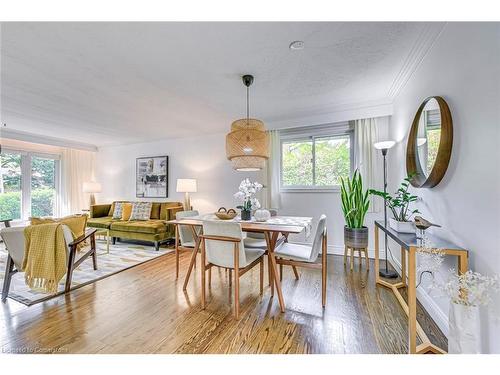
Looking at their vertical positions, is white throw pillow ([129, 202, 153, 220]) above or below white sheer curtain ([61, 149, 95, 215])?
below

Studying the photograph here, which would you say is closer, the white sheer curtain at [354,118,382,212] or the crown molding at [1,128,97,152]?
the white sheer curtain at [354,118,382,212]

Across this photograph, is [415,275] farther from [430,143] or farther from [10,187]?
[10,187]

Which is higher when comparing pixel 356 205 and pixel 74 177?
pixel 74 177

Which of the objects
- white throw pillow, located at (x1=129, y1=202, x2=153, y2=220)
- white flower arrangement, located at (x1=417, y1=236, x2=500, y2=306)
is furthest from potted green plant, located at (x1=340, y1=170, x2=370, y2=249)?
white throw pillow, located at (x1=129, y1=202, x2=153, y2=220)

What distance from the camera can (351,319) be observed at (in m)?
1.84

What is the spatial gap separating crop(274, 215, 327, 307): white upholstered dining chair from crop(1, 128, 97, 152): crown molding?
18.6ft

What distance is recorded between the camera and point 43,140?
16.2 ft

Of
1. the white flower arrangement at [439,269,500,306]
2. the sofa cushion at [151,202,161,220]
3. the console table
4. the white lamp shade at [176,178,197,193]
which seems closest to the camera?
the white flower arrangement at [439,269,500,306]

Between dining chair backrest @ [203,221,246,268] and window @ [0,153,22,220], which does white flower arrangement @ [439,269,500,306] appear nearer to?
dining chair backrest @ [203,221,246,268]

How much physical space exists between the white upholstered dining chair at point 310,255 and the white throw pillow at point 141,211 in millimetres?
3509

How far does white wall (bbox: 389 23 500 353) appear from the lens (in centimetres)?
120

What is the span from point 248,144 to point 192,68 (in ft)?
3.08

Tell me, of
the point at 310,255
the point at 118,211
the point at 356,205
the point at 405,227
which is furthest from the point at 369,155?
the point at 118,211
